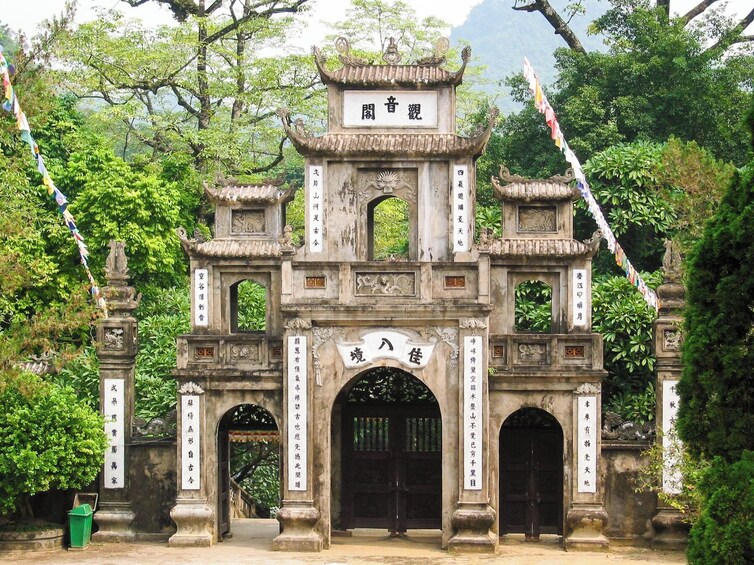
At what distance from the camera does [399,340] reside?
2298cm

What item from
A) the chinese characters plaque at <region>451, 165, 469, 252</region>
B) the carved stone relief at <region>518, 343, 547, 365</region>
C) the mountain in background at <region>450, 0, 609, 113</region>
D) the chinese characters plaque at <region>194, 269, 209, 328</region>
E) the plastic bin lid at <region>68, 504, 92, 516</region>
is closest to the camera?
the plastic bin lid at <region>68, 504, 92, 516</region>

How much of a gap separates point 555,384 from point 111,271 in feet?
25.1

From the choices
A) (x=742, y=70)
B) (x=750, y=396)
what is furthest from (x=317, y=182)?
(x=742, y=70)

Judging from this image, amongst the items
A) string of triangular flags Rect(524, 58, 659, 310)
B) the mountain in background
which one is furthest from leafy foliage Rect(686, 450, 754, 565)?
the mountain in background

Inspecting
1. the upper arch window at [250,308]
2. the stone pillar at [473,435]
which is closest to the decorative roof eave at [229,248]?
the upper arch window at [250,308]

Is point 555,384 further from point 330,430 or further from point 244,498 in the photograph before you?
point 244,498

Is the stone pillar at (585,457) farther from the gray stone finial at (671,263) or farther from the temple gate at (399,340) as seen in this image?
the gray stone finial at (671,263)

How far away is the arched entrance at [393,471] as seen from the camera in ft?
81.6

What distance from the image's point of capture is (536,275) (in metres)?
24.0

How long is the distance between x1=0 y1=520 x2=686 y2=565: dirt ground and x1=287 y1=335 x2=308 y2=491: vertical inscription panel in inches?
49.6

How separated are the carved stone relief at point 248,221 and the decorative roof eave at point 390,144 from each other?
1.52 metres

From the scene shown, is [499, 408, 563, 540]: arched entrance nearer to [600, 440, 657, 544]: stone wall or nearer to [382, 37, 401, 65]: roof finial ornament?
[600, 440, 657, 544]: stone wall

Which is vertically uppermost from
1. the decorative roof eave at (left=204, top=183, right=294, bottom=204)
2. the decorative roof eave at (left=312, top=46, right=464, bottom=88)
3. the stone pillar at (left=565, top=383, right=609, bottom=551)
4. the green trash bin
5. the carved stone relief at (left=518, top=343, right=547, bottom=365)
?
the decorative roof eave at (left=312, top=46, right=464, bottom=88)

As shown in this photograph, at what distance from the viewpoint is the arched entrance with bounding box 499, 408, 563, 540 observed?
80.2 feet
